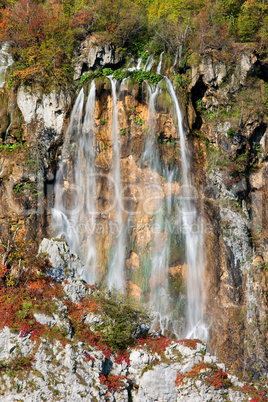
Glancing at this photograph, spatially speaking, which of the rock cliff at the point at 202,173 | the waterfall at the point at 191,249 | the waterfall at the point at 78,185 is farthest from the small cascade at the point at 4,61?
the waterfall at the point at 191,249

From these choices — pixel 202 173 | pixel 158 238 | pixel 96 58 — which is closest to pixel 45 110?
pixel 96 58

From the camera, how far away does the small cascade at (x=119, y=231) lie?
74.5ft

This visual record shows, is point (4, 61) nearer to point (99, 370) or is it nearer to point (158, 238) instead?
point (158, 238)

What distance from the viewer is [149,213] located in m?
23.0

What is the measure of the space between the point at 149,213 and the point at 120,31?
46.2ft

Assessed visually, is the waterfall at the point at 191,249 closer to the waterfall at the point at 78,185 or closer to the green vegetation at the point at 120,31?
the green vegetation at the point at 120,31

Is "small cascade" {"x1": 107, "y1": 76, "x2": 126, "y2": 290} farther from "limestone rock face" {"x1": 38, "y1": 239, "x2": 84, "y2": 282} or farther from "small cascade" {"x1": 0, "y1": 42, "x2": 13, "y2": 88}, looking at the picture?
"small cascade" {"x1": 0, "y1": 42, "x2": 13, "y2": 88}

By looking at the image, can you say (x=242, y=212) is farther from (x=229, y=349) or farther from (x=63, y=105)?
(x=63, y=105)

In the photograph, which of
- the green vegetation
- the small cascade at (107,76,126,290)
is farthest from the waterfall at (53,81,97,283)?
the green vegetation

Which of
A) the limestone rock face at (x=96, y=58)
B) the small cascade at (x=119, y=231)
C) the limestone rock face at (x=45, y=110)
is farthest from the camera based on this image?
the limestone rock face at (x=96, y=58)

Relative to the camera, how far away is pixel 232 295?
72.1 ft

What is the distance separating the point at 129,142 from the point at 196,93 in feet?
19.8

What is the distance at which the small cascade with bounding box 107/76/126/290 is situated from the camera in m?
22.7

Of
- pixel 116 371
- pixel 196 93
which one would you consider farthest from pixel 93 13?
pixel 116 371
